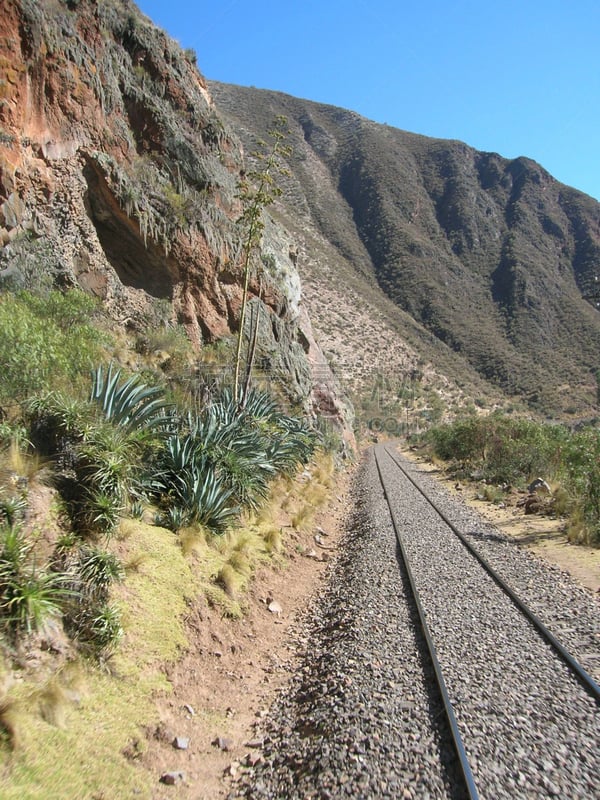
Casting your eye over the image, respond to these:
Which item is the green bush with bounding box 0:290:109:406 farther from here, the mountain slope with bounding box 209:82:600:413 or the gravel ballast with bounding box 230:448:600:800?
the mountain slope with bounding box 209:82:600:413

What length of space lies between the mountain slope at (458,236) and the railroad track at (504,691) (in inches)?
2370

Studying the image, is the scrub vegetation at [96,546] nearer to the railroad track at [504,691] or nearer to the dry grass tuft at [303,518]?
the dry grass tuft at [303,518]

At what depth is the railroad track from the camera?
3.82 meters

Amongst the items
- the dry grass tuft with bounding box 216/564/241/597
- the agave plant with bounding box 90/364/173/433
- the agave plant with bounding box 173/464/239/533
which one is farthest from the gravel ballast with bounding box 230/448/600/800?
the agave plant with bounding box 90/364/173/433

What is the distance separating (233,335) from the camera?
1994 cm

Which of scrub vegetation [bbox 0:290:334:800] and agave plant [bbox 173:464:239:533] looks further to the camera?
agave plant [bbox 173:464:239:533]

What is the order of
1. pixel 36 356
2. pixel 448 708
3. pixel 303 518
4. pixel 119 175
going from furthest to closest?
pixel 119 175 → pixel 303 518 → pixel 36 356 → pixel 448 708

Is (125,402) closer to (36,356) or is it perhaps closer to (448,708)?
(36,356)

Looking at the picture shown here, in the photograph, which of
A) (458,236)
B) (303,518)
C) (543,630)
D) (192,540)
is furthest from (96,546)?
(458,236)

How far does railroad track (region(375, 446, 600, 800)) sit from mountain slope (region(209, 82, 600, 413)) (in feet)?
197

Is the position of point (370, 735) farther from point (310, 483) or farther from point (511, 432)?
point (511, 432)

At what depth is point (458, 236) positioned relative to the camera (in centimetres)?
9588

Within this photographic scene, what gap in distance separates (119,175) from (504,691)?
16.5 meters

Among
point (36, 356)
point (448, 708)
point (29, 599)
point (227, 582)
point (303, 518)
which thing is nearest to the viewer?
point (29, 599)
